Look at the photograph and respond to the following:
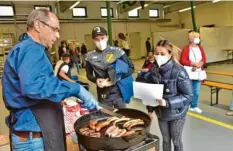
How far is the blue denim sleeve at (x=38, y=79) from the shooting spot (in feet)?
3.33

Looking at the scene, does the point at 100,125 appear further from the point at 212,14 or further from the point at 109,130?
the point at 212,14

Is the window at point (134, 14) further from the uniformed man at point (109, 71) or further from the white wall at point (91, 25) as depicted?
the uniformed man at point (109, 71)

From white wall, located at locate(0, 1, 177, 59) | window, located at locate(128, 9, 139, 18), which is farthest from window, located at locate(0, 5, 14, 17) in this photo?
window, located at locate(128, 9, 139, 18)

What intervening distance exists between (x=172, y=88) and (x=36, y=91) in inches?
47.8

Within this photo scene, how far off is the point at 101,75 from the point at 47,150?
115cm

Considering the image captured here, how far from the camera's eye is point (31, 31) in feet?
3.76

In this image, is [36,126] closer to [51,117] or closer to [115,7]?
[51,117]

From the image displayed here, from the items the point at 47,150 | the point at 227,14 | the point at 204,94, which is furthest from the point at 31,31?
the point at 227,14

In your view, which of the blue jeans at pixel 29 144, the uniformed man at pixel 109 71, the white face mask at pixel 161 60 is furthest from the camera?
the uniformed man at pixel 109 71

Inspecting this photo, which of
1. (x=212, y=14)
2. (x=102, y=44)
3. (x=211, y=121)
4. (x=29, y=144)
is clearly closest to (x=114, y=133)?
(x=29, y=144)

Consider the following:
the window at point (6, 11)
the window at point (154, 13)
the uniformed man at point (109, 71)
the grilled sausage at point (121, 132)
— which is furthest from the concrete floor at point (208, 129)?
the window at point (154, 13)

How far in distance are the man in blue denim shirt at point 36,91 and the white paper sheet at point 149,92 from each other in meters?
0.70

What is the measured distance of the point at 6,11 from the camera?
467 inches

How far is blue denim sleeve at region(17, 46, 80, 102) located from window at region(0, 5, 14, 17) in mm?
12512
